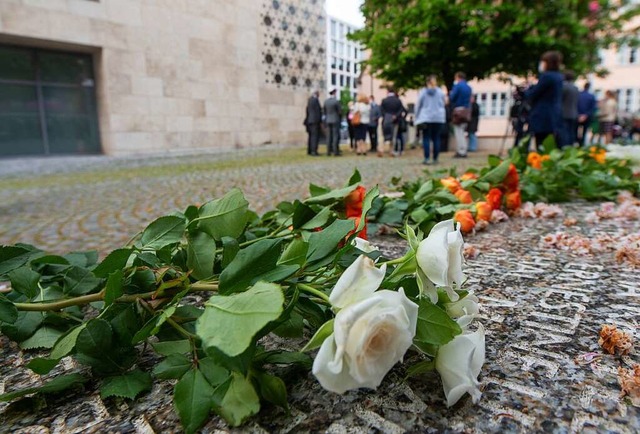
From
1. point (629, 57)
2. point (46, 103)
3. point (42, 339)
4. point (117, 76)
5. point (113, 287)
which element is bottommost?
point (42, 339)

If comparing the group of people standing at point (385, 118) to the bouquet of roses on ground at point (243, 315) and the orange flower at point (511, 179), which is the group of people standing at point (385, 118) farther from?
the bouquet of roses on ground at point (243, 315)

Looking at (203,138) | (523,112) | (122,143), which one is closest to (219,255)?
(523,112)

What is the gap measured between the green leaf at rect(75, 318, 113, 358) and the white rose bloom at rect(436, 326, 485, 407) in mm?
648

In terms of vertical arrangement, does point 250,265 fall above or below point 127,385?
above

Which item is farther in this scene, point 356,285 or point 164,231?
point 164,231

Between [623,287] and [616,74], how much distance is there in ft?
127

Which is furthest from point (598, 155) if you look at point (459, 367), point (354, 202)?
point (459, 367)

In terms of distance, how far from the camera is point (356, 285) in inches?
27.8

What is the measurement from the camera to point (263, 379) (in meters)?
0.82

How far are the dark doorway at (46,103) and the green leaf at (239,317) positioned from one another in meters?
14.7

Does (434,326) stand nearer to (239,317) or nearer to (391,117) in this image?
(239,317)

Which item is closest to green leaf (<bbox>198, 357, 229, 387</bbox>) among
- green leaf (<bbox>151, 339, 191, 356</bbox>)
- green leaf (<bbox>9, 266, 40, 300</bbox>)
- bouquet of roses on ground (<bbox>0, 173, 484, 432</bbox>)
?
bouquet of roses on ground (<bbox>0, 173, 484, 432</bbox>)

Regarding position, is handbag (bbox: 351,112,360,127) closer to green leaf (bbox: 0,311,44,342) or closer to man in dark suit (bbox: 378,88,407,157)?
man in dark suit (bbox: 378,88,407,157)

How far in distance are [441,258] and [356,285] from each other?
15 centimetres
